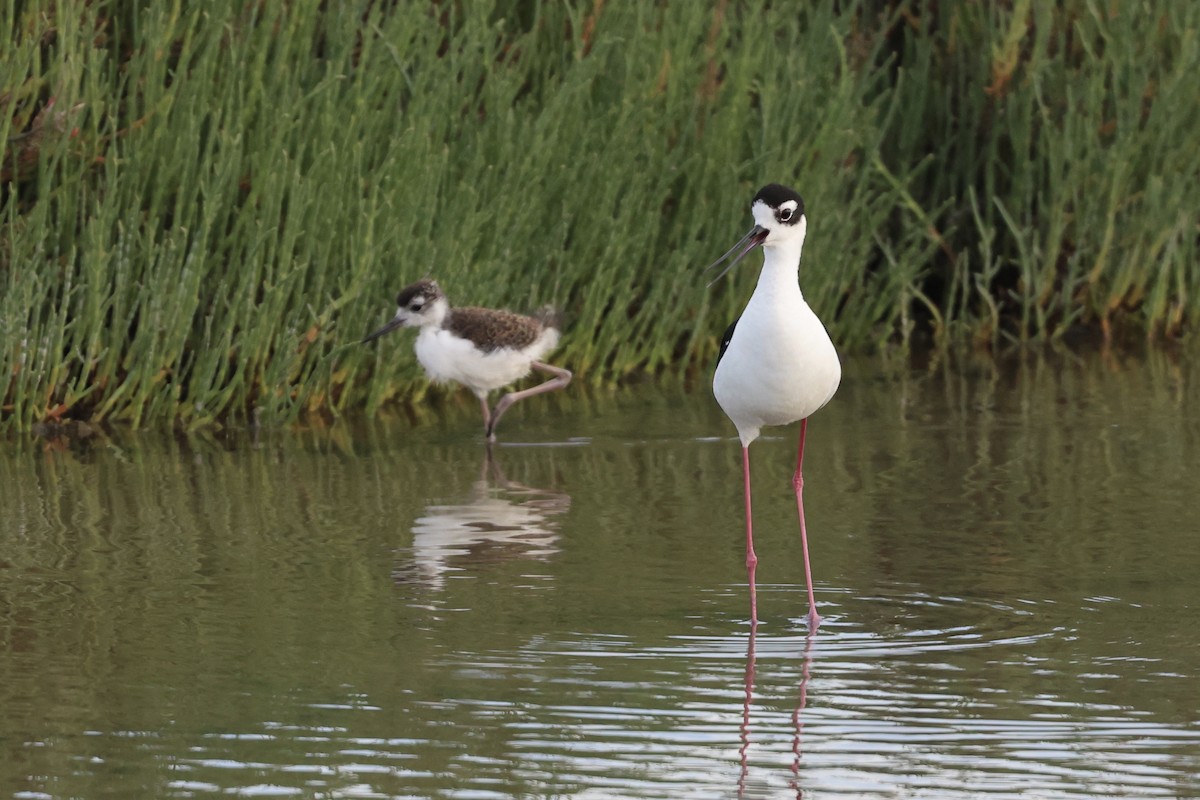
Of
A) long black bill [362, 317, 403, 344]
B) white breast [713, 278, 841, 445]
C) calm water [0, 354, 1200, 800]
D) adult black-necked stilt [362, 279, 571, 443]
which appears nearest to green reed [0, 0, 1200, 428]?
long black bill [362, 317, 403, 344]

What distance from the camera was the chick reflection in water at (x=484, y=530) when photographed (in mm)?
6740

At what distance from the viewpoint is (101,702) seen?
5070 millimetres

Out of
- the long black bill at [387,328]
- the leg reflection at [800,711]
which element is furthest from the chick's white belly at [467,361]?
the leg reflection at [800,711]

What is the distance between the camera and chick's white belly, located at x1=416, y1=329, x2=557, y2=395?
9422 mm

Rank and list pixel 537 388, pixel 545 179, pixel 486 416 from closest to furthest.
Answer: pixel 486 416, pixel 537 388, pixel 545 179

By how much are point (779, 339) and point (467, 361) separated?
383cm

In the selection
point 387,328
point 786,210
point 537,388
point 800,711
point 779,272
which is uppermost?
point 786,210

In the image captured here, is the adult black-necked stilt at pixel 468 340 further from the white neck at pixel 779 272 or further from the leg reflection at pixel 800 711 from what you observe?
the leg reflection at pixel 800 711

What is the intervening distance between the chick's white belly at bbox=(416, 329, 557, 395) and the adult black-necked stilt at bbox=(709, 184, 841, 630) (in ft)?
11.6

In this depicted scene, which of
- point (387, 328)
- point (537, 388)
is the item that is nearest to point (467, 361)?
point (387, 328)

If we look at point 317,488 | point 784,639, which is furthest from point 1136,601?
point 317,488

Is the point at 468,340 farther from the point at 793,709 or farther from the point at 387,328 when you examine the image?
the point at 793,709

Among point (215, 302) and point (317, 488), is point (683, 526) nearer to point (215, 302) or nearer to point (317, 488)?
point (317, 488)

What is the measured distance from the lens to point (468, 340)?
9.44 meters
